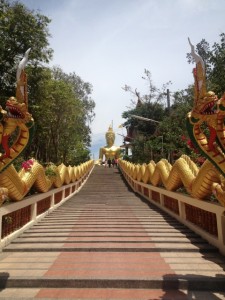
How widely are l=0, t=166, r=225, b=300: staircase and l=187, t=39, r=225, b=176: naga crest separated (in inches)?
57.4

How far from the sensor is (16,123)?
364 cm

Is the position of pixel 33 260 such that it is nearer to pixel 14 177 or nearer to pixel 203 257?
pixel 14 177

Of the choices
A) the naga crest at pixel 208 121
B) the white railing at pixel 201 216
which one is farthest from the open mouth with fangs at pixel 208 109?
the white railing at pixel 201 216

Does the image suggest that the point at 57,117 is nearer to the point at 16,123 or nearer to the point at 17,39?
the point at 17,39

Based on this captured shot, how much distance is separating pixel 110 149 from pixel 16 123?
3262cm

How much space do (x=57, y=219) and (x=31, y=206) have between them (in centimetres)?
97

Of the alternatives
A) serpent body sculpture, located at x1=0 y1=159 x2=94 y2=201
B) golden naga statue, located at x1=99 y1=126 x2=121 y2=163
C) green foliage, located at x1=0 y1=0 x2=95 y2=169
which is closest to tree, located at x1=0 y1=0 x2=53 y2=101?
green foliage, located at x1=0 y1=0 x2=95 y2=169

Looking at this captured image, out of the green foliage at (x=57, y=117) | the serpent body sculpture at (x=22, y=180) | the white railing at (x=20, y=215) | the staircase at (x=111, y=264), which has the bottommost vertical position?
the staircase at (x=111, y=264)

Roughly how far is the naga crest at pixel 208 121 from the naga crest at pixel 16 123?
230cm

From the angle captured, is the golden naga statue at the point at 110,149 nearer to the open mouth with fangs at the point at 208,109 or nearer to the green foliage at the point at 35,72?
the green foliage at the point at 35,72

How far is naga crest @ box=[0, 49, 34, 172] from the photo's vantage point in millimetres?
3580

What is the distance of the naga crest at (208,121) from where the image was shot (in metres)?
3.17

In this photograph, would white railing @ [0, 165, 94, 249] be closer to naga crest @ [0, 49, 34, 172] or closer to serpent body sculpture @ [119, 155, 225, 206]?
naga crest @ [0, 49, 34, 172]

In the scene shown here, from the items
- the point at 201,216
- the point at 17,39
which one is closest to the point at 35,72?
the point at 17,39
